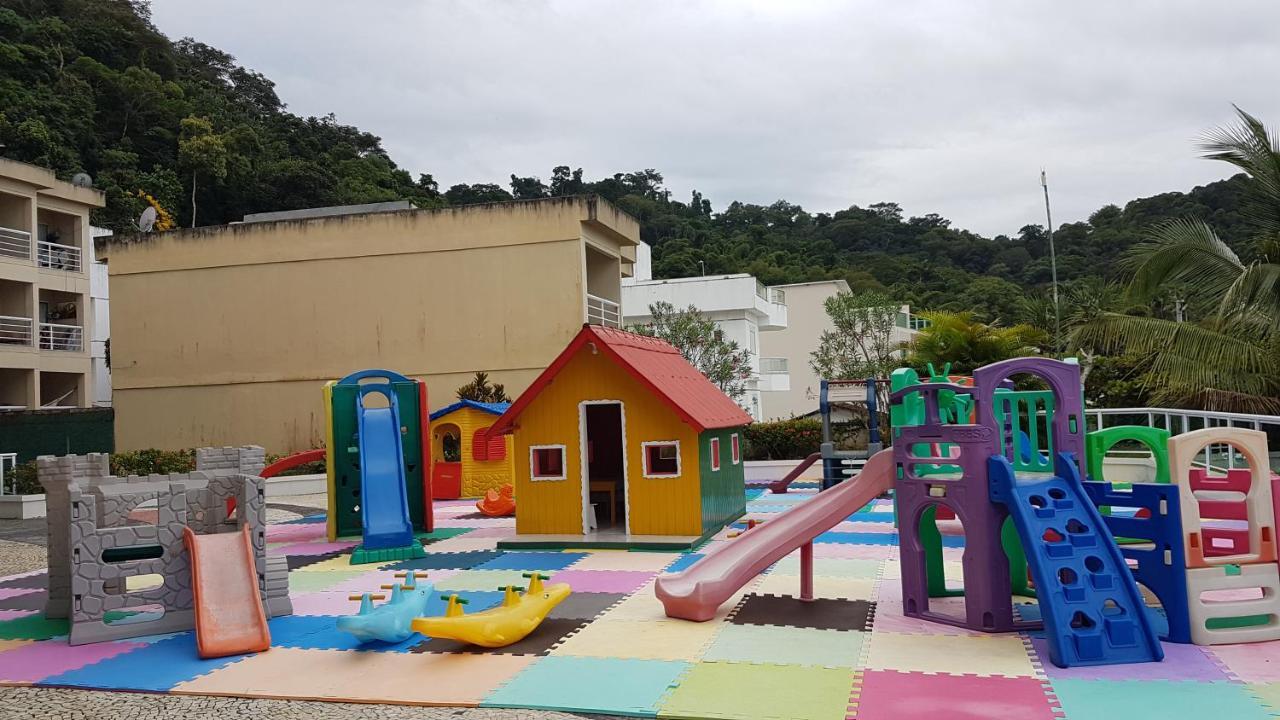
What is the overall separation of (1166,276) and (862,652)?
12.4 metres

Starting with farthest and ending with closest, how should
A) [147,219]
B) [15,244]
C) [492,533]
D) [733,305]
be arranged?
[733,305] < [147,219] < [15,244] < [492,533]

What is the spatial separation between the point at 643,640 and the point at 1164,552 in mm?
4242

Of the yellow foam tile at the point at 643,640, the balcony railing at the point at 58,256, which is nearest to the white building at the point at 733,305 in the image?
the balcony railing at the point at 58,256

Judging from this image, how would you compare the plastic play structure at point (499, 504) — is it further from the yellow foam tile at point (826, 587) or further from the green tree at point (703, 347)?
the green tree at point (703, 347)

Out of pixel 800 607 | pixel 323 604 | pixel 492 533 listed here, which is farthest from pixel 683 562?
pixel 492 533

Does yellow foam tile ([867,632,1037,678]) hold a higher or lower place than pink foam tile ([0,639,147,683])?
lower

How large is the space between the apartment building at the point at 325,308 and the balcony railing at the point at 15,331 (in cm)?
232

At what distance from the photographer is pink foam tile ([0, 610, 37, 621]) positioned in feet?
32.8

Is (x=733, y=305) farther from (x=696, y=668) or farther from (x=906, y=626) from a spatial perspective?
(x=696, y=668)

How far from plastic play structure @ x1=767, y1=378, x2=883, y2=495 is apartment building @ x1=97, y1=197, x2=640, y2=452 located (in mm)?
9582

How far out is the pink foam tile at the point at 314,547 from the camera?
45.8 feet

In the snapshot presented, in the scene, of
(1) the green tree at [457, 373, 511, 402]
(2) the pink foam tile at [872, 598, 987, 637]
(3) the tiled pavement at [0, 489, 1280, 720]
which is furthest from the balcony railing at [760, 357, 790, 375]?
(2) the pink foam tile at [872, 598, 987, 637]

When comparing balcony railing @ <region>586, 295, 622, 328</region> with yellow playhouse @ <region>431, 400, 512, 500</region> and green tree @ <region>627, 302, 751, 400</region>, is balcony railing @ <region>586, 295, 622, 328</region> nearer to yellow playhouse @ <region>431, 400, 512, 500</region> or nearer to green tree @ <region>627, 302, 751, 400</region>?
green tree @ <region>627, 302, 751, 400</region>

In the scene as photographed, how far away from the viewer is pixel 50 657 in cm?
819
